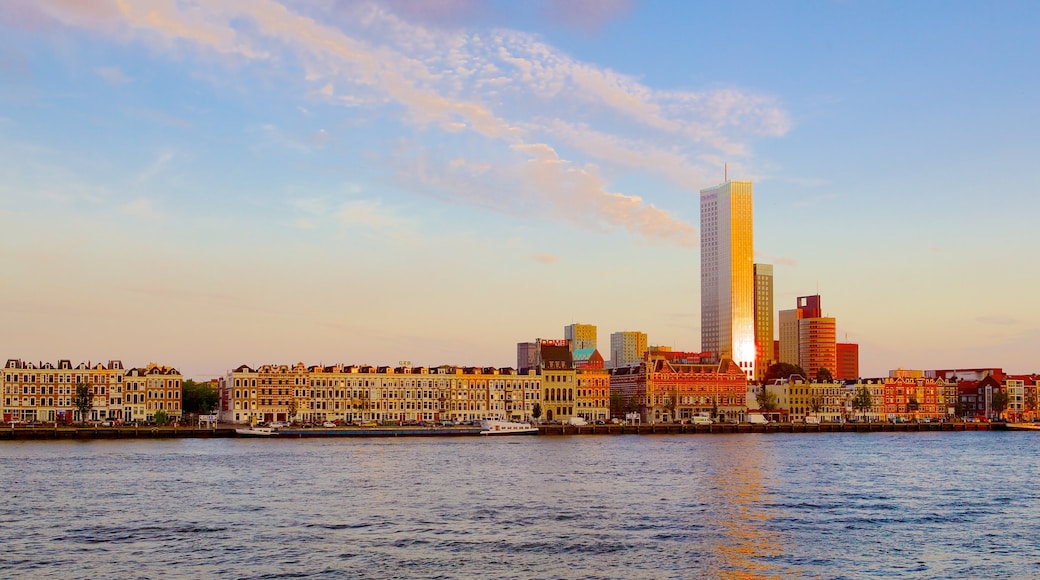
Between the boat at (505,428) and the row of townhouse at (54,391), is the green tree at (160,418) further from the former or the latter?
the boat at (505,428)

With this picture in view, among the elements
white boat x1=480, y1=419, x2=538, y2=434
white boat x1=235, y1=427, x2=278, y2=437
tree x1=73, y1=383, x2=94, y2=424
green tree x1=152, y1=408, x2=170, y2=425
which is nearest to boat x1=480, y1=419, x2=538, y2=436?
white boat x1=480, y1=419, x2=538, y2=434

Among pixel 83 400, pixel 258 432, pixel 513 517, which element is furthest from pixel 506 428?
pixel 513 517

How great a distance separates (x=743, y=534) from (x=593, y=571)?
1310 cm

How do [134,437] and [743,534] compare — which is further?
[134,437]

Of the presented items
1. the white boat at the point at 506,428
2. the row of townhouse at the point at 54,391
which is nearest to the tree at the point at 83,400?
the row of townhouse at the point at 54,391

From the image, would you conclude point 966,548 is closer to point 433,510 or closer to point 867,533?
point 867,533

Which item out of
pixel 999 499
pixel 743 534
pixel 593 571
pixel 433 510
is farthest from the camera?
pixel 999 499

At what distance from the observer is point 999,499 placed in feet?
253

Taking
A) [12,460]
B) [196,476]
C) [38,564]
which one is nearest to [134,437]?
[12,460]

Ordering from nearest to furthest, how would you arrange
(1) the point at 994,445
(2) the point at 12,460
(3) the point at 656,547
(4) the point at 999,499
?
(3) the point at 656,547
(4) the point at 999,499
(2) the point at 12,460
(1) the point at 994,445

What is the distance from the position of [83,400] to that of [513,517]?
138472 mm

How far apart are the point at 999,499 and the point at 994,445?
91.8 metres

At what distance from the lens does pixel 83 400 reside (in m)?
184

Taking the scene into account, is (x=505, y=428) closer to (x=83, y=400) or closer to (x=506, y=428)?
(x=506, y=428)
